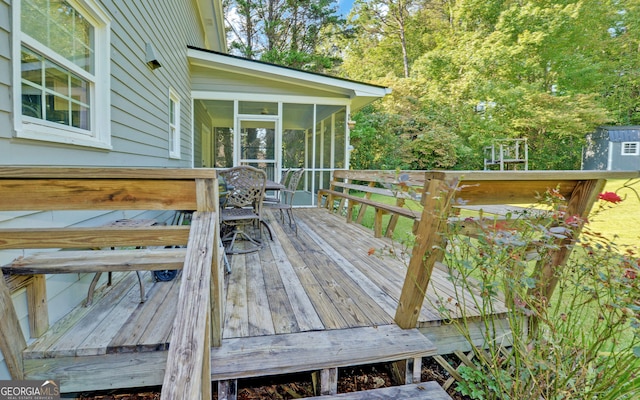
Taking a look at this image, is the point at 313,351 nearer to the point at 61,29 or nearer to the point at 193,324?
the point at 193,324

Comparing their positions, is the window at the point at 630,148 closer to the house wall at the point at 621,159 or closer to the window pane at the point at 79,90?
the house wall at the point at 621,159

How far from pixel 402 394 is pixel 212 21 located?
9.74 m

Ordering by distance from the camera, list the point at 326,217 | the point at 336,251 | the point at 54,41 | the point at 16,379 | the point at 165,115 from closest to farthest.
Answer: the point at 16,379 < the point at 54,41 < the point at 336,251 < the point at 165,115 < the point at 326,217

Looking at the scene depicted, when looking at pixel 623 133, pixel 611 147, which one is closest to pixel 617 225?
pixel 611 147

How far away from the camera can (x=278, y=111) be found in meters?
6.64

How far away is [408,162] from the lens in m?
12.7

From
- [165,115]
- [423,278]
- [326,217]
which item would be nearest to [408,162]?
[326,217]

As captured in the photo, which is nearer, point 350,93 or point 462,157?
point 350,93

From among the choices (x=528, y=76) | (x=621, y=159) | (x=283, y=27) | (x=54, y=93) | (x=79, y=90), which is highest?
(x=283, y=27)

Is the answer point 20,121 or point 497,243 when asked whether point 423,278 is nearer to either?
point 497,243

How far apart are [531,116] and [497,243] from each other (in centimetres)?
1519

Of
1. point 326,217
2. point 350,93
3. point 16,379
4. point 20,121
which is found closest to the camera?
point 16,379

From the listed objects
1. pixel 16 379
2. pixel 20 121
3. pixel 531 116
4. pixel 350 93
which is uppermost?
pixel 531 116

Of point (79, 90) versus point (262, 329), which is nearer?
point (262, 329)
